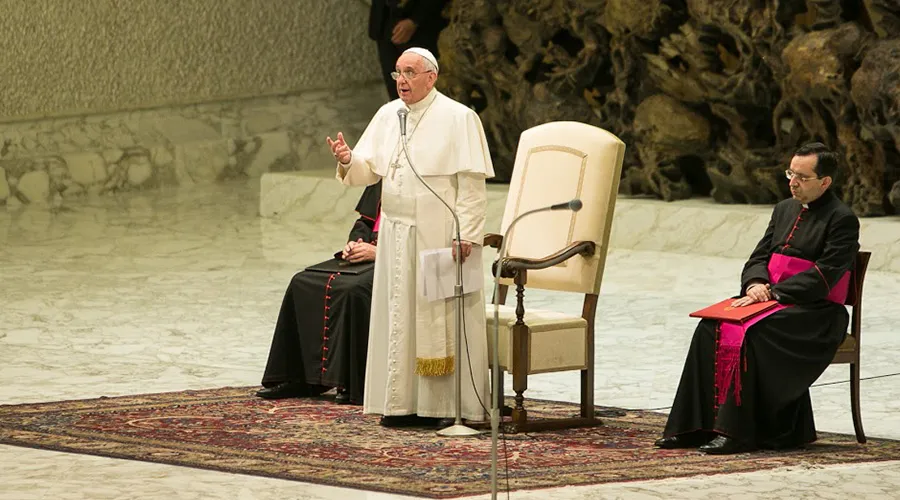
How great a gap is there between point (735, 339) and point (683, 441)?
0.44 meters

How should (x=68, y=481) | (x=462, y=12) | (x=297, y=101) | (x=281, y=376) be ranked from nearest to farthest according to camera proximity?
(x=68, y=481), (x=281, y=376), (x=462, y=12), (x=297, y=101)

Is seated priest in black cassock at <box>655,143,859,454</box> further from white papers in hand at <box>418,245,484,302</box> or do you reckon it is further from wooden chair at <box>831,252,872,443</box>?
white papers in hand at <box>418,245,484,302</box>

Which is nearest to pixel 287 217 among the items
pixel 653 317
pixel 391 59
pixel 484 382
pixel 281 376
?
pixel 391 59

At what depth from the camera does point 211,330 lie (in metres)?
9.17

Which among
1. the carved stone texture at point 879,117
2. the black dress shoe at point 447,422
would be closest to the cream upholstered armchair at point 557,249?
the black dress shoe at point 447,422

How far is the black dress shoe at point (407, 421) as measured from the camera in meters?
6.76

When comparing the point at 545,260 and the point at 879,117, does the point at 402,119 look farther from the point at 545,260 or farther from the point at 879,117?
the point at 879,117

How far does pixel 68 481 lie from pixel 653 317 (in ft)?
14.6

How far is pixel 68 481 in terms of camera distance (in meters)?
5.69

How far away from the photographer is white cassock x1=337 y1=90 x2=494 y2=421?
21.8 feet

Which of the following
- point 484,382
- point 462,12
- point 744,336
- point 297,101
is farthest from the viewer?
point 297,101

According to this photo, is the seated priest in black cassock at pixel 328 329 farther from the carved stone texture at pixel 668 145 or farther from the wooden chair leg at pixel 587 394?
the carved stone texture at pixel 668 145

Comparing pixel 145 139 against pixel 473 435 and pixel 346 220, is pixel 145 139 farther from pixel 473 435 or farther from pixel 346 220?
pixel 473 435

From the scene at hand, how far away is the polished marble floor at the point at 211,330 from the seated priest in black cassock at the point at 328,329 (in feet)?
1.33
